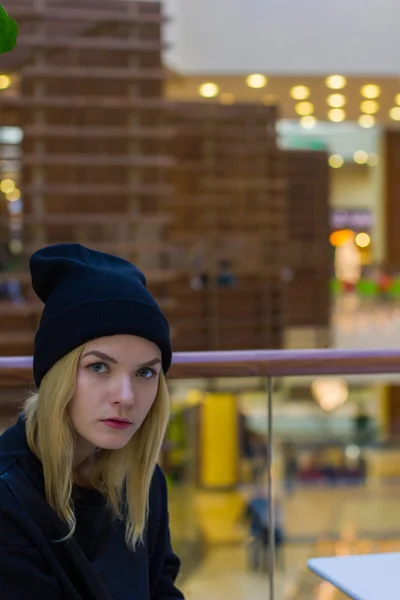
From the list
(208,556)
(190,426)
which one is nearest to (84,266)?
(190,426)

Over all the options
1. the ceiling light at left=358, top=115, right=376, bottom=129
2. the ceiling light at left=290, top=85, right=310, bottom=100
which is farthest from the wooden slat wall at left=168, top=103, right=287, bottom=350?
the ceiling light at left=358, top=115, right=376, bottom=129

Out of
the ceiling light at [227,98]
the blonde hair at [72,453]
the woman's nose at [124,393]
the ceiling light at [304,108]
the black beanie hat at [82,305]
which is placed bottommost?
the blonde hair at [72,453]

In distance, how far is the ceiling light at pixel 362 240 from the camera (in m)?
28.3

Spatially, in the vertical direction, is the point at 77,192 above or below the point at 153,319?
above

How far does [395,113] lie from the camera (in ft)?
42.4

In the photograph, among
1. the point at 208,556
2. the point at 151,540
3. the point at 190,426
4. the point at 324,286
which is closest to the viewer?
the point at 151,540

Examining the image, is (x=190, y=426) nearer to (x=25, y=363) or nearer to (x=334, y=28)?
(x=334, y=28)

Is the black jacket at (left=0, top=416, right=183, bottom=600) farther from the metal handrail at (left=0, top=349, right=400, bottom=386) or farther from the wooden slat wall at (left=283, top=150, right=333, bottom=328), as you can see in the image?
the wooden slat wall at (left=283, top=150, right=333, bottom=328)

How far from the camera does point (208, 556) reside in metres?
10.6

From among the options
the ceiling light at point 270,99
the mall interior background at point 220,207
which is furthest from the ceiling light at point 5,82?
the ceiling light at point 270,99

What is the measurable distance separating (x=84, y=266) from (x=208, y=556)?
9.56 m

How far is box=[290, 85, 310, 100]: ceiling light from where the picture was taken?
35.1 feet

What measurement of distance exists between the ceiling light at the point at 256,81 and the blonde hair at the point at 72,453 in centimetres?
883

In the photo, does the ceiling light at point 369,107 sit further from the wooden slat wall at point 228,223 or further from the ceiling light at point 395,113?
the wooden slat wall at point 228,223
